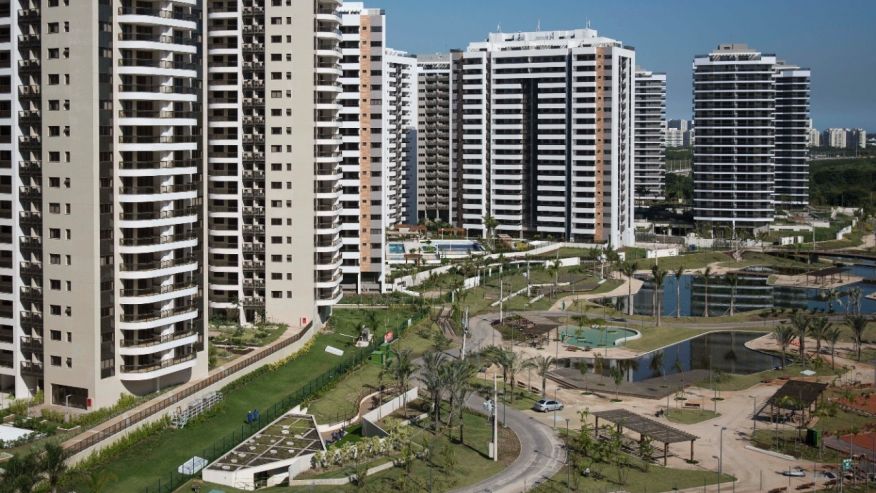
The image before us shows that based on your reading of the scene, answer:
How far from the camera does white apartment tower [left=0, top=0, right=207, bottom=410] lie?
176 feet

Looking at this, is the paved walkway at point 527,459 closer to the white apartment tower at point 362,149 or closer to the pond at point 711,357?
the pond at point 711,357

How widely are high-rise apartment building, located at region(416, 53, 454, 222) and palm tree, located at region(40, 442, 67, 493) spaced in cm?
11231

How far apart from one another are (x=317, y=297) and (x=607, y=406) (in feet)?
77.3

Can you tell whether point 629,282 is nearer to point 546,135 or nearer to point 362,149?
point 362,149

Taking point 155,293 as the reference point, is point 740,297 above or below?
below

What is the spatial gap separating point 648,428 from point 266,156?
115ft

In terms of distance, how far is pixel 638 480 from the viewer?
5075 centimetres

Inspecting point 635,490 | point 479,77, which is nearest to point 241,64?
point 635,490

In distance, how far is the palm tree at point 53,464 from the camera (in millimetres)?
42625

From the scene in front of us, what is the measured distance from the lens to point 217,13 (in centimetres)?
7744

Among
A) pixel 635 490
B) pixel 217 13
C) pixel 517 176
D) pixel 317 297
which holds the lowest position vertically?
pixel 635 490

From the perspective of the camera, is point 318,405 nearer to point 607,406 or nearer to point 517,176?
point 607,406

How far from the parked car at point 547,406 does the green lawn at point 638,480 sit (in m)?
10.6

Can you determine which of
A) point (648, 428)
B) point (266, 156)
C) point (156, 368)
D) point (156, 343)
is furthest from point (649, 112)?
point (156, 368)
